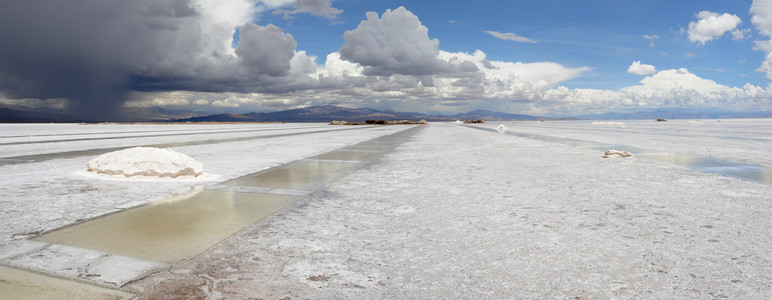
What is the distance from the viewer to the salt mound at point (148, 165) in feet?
25.6

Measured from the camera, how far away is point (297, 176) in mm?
8188

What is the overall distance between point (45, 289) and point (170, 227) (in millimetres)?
1547

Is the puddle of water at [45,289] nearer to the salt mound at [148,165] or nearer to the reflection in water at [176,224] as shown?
the reflection in water at [176,224]

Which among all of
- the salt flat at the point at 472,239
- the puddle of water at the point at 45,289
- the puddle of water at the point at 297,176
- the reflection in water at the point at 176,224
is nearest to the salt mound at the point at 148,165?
the salt flat at the point at 472,239

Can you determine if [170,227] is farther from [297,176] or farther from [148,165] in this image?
[148,165]

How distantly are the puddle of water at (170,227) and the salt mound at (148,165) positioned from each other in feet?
7.28

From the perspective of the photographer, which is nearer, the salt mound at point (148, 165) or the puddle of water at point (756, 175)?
the puddle of water at point (756, 175)

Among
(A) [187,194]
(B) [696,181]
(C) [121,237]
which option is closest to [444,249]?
(C) [121,237]

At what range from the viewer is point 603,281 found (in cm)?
283

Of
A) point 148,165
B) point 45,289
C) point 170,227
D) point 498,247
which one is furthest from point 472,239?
point 148,165

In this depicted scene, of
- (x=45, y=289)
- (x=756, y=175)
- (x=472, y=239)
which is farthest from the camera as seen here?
(x=756, y=175)

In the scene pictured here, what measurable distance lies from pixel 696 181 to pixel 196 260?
7966 mm

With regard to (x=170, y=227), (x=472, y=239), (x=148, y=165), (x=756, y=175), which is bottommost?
(x=756, y=175)

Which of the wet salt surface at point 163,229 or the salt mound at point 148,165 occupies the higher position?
the salt mound at point 148,165
